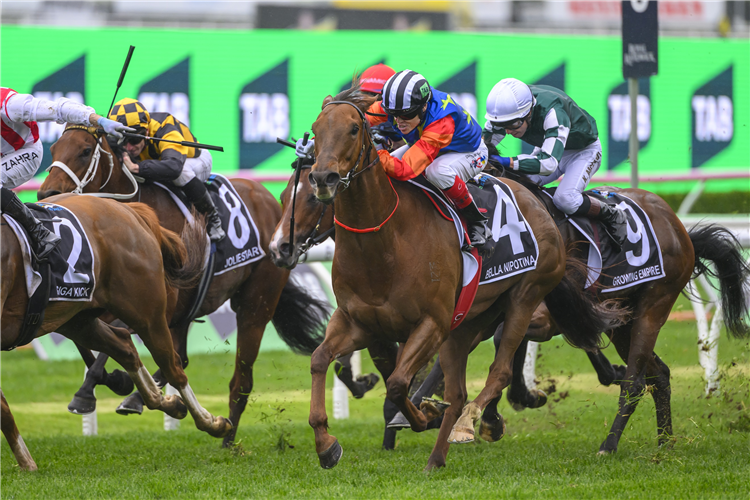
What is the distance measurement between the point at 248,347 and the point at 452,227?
2.08 m

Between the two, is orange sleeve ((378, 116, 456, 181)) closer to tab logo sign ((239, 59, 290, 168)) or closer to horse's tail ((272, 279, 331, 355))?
horse's tail ((272, 279, 331, 355))

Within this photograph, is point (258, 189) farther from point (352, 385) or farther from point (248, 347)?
point (352, 385)

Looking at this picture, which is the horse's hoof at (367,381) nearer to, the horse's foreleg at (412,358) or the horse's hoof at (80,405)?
the horse's hoof at (80,405)

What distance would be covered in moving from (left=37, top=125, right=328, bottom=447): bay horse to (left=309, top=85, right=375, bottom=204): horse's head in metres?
1.81

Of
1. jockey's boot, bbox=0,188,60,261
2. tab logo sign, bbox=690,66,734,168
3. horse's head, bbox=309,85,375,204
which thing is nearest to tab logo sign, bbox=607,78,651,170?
tab logo sign, bbox=690,66,734,168

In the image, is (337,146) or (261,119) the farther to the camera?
(261,119)

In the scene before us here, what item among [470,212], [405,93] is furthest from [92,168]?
[470,212]

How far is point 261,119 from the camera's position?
15.8m

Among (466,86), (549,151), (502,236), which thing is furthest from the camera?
(466,86)

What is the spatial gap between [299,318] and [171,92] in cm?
991

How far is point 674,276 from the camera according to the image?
19.0 feet

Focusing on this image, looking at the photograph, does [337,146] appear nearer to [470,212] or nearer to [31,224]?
[470,212]

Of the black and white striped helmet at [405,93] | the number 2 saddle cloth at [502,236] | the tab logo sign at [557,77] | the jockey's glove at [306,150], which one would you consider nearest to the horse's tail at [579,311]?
the number 2 saddle cloth at [502,236]

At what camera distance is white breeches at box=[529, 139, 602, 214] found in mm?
5477
